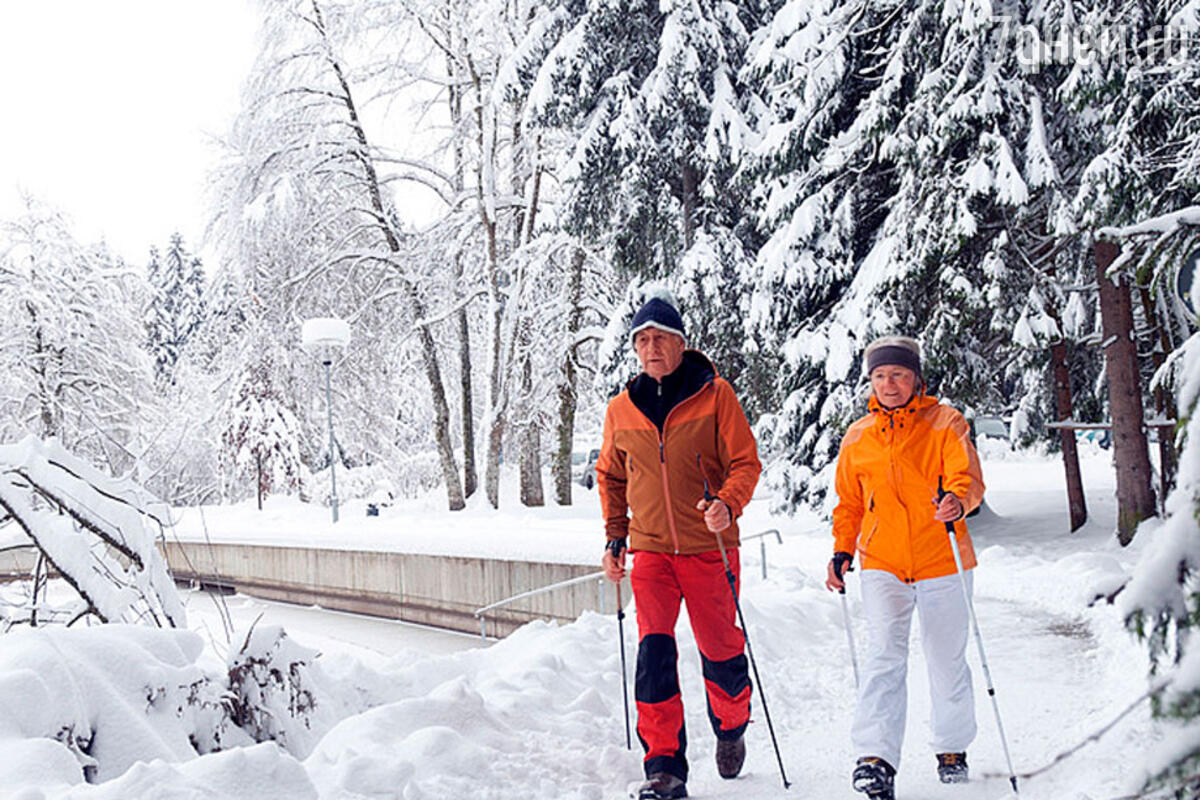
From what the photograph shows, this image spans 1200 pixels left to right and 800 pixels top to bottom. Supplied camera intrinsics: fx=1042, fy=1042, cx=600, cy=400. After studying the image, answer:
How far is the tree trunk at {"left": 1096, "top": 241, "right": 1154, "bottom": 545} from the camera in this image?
394 inches

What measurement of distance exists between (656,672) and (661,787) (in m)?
0.41

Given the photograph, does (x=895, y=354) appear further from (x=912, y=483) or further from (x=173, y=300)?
(x=173, y=300)

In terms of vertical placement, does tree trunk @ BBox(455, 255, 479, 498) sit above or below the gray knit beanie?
above

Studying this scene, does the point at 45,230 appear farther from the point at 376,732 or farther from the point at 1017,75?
the point at 376,732

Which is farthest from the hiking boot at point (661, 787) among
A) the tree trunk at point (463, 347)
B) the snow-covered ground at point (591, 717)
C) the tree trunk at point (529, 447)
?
the tree trunk at point (463, 347)

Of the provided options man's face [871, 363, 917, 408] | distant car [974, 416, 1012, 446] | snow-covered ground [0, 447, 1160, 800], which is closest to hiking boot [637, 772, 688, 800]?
snow-covered ground [0, 447, 1160, 800]

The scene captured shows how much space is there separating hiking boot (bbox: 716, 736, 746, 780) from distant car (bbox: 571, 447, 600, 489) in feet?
78.8

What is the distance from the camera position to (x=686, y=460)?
4.10 meters

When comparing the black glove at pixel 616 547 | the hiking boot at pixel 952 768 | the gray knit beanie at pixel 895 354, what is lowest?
the hiking boot at pixel 952 768

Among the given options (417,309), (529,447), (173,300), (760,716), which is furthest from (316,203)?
(173,300)

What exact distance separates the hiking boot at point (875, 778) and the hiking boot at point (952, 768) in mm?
317

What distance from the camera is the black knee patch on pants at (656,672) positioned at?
3975 mm

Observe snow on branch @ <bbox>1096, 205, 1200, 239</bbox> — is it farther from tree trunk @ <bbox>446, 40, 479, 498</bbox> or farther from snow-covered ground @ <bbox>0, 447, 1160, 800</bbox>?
tree trunk @ <bbox>446, 40, 479, 498</bbox>

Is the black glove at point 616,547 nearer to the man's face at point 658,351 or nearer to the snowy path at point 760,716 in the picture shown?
the man's face at point 658,351
